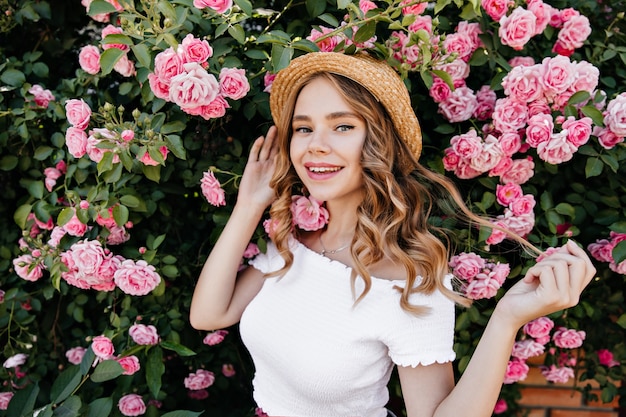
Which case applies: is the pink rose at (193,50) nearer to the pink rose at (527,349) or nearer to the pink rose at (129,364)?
the pink rose at (129,364)

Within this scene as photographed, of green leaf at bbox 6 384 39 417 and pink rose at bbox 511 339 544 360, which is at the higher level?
green leaf at bbox 6 384 39 417

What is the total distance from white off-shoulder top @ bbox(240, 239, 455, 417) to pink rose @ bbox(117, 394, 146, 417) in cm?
43

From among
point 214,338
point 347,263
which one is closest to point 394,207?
point 347,263

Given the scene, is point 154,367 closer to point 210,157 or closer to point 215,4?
point 210,157

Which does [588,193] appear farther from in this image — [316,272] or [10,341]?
[10,341]

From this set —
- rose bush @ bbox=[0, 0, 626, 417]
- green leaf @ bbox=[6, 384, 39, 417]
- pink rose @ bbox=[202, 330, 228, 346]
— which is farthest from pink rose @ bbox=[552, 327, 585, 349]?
green leaf @ bbox=[6, 384, 39, 417]

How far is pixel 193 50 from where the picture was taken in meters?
1.50

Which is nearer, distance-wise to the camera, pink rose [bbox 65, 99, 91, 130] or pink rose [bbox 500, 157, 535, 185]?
pink rose [bbox 65, 99, 91, 130]

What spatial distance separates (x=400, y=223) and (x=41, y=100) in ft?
4.22

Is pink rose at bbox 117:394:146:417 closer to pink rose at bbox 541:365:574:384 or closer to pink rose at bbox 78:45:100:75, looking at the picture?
pink rose at bbox 78:45:100:75

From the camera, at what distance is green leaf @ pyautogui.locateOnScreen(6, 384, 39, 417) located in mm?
1433

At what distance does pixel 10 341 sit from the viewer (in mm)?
2062

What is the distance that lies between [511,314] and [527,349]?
0.66 metres

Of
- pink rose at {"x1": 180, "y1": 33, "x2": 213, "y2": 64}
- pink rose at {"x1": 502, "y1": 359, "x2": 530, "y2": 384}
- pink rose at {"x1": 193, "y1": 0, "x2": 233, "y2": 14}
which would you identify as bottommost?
pink rose at {"x1": 502, "y1": 359, "x2": 530, "y2": 384}
